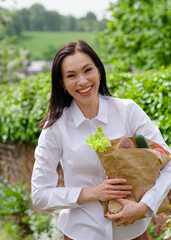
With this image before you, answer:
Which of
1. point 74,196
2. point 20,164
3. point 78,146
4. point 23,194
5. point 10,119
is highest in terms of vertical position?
point 78,146

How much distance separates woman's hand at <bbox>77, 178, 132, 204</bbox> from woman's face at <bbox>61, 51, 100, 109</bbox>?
48cm

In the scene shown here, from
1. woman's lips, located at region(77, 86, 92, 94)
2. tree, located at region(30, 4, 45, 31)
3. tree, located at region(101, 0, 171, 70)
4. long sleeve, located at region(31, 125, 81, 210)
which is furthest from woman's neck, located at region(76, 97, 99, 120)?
tree, located at region(30, 4, 45, 31)

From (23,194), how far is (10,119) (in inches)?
44.2

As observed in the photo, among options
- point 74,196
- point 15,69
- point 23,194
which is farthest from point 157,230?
point 15,69

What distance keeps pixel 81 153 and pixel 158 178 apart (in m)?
0.43

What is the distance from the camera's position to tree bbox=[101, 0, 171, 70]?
21.9 ft

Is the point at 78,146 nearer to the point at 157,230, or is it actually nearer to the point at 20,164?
the point at 157,230

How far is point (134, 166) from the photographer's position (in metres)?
1.48

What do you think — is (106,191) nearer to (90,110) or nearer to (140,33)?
(90,110)

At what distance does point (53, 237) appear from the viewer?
3381 millimetres

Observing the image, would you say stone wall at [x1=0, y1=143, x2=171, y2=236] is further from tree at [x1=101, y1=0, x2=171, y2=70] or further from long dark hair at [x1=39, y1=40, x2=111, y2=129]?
tree at [x1=101, y1=0, x2=171, y2=70]

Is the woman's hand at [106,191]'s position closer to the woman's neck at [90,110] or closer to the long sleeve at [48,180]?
the long sleeve at [48,180]

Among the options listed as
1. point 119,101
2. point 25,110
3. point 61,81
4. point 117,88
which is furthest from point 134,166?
point 25,110

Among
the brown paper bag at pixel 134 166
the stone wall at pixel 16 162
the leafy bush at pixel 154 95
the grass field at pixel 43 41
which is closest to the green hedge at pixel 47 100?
the leafy bush at pixel 154 95
